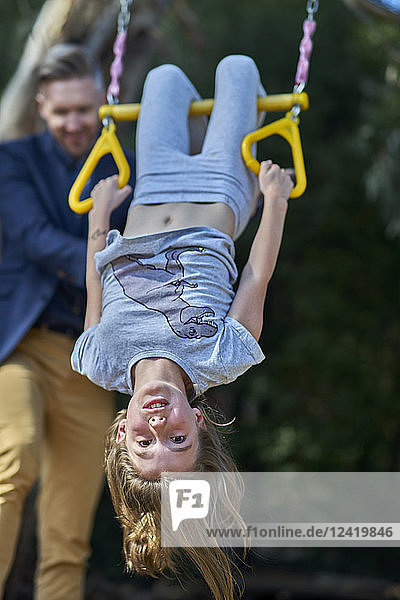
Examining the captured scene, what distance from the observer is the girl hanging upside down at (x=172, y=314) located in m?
2.12

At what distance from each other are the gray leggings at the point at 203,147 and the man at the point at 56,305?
0.30 meters

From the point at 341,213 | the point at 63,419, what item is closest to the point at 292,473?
the point at 341,213

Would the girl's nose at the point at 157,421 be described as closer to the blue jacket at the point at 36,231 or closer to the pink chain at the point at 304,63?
the blue jacket at the point at 36,231

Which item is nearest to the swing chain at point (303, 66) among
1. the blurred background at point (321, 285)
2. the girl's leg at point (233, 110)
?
the girl's leg at point (233, 110)

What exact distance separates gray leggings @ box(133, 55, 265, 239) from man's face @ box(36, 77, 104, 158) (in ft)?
0.90

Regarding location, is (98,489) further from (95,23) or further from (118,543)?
(118,543)

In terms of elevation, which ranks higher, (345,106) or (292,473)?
(345,106)

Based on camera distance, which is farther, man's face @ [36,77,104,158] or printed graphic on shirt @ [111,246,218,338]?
man's face @ [36,77,104,158]

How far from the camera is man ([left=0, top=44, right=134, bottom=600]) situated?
8.73ft

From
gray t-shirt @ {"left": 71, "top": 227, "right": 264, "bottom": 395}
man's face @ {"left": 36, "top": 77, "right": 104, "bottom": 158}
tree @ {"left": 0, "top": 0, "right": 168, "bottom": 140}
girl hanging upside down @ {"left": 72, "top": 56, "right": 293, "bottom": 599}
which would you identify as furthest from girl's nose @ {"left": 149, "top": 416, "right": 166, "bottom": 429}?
tree @ {"left": 0, "top": 0, "right": 168, "bottom": 140}

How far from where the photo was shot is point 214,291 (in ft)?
7.24

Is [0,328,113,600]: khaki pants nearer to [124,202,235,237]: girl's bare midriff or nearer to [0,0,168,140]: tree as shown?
[124,202,235,237]: girl's bare midriff

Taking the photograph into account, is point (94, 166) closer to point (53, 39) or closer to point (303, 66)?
point (303, 66)

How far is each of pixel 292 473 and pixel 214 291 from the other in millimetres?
3943
